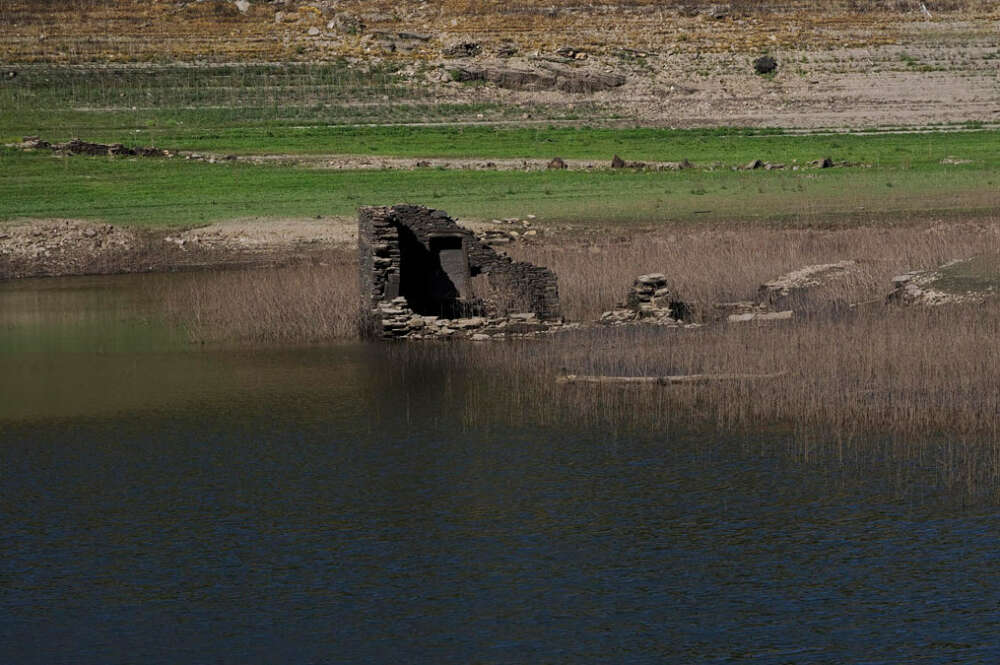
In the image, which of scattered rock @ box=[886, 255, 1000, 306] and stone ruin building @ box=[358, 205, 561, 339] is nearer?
scattered rock @ box=[886, 255, 1000, 306]

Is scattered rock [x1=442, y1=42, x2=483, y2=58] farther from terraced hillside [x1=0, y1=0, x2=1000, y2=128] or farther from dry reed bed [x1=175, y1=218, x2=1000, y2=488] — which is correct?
dry reed bed [x1=175, y1=218, x2=1000, y2=488]

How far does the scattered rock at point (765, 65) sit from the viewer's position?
9262 cm

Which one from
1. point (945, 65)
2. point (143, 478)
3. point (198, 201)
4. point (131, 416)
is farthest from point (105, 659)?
point (945, 65)

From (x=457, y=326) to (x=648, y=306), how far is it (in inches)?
150

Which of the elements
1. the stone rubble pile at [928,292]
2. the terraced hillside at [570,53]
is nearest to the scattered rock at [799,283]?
the stone rubble pile at [928,292]

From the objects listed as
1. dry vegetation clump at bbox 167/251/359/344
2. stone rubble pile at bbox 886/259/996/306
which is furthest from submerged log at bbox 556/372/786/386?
Answer: dry vegetation clump at bbox 167/251/359/344

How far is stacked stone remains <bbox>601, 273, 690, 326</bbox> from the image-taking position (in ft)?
107

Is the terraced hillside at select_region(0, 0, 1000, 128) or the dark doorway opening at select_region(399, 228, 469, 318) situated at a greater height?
the terraced hillside at select_region(0, 0, 1000, 128)

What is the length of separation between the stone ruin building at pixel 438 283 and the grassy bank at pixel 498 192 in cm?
1602

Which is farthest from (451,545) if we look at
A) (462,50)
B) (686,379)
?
(462,50)

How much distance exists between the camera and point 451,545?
18328 mm

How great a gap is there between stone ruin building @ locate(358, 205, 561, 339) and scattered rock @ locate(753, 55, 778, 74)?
5938 cm

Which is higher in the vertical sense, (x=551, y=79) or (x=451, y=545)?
(x=551, y=79)

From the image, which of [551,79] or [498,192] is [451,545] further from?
[551,79]
